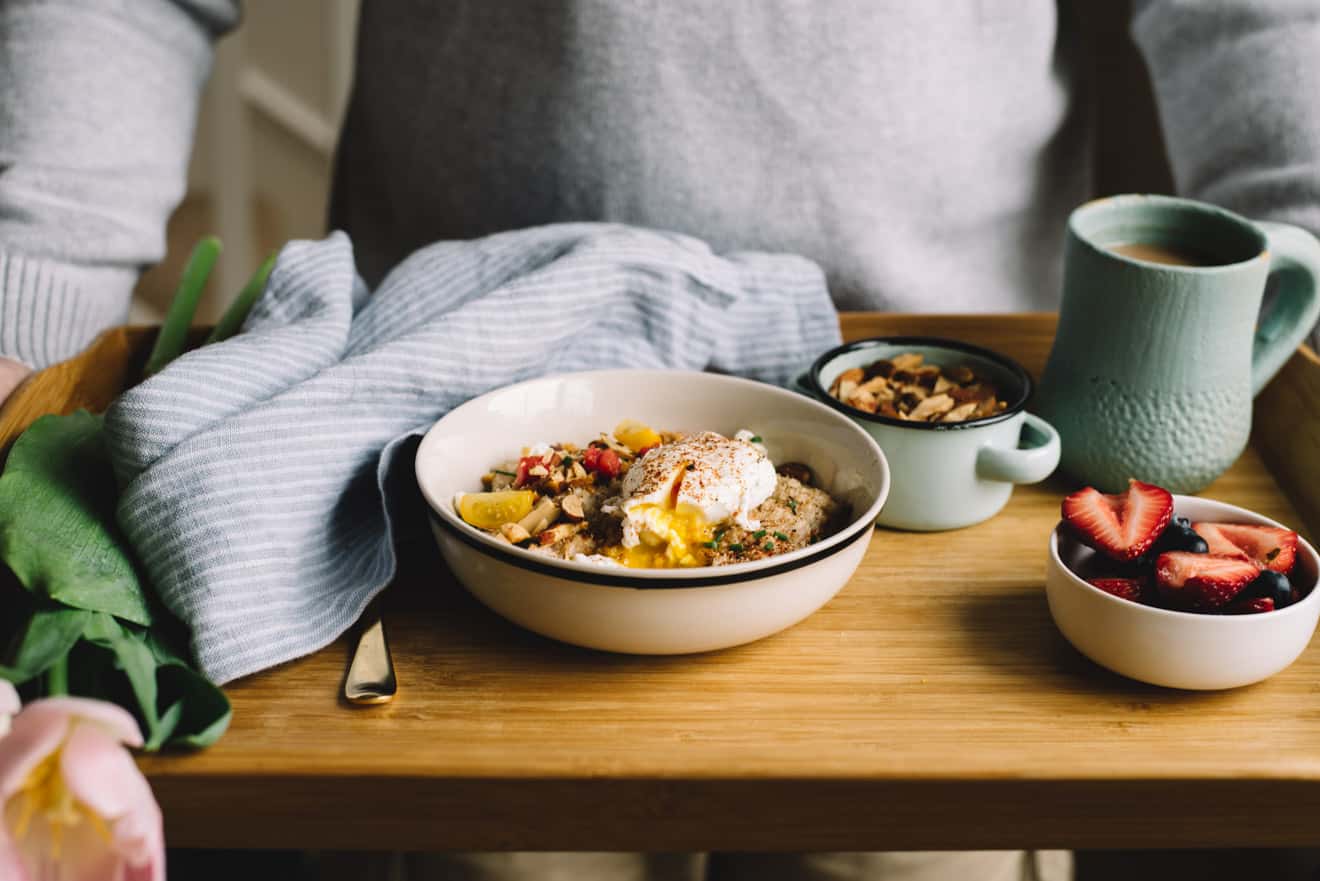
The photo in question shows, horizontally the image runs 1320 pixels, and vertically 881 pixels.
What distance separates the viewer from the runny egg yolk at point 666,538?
70cm

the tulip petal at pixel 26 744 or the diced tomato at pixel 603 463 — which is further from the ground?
the tulip petal at pixel 26 744

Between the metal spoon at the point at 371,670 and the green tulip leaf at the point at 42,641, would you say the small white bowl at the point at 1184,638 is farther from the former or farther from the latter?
the green tulip leaf at the point at 42,641

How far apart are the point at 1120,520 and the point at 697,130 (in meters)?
0.56

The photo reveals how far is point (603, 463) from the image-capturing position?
774mm

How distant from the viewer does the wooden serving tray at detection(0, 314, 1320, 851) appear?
599 mm

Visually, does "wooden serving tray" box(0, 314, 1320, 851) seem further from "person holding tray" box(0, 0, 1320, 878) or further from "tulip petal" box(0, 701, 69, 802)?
"person holding tray" box(0, 0, 1320, 878)

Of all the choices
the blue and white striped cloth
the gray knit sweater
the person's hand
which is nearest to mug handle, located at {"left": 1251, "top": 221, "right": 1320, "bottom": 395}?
the gray knit sweater

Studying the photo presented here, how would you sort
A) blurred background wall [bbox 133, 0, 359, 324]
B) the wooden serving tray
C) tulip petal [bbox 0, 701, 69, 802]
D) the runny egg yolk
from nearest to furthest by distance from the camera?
tulip petal [bbox 0, 701, 69, 802], the wooden serving tray, the runny egg yolk, blurred background wall [bbox 133, 0, 359, 324]

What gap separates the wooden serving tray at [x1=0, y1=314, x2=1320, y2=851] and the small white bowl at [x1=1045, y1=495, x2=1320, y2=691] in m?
0.02

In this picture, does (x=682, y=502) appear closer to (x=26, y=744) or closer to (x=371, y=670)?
(x=371, y=670)

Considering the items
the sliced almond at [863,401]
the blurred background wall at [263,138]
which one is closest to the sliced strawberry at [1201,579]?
the sliced almond at [863,401]

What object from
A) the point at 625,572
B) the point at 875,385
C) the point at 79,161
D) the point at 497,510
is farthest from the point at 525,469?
the point at 79,161

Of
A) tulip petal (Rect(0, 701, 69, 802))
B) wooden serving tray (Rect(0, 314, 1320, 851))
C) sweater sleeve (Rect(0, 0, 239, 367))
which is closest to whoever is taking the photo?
tulip petal (Rect(0, 701, 69, 802))

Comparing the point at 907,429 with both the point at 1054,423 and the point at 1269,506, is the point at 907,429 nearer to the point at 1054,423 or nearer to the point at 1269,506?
the point at 1054,423
